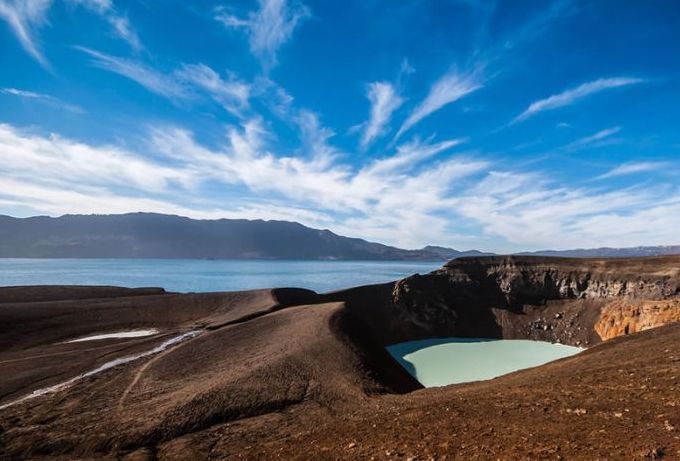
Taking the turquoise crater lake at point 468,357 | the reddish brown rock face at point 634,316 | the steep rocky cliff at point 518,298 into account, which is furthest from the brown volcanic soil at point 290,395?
the turquoise crater lake at point 468,357

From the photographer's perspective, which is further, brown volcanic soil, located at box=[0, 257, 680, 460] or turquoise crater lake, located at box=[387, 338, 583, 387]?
turquoise crater lake, located at box=[387, 338, 583, 387]

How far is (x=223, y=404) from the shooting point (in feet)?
49.4

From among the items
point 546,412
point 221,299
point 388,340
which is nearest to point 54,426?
point 546,412

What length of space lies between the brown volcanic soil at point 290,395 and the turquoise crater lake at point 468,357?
13.0m

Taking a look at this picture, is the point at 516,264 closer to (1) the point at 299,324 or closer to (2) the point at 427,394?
(1) the point at 299,324

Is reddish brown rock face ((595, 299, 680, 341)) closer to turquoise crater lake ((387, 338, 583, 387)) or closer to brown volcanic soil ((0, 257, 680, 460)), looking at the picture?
brown volcanic soil ((0, 257, 680, 460))

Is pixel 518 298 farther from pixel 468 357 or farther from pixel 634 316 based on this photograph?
pixel 468 357

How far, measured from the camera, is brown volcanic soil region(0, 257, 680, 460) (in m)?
9.07

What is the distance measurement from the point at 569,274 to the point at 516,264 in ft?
27.5

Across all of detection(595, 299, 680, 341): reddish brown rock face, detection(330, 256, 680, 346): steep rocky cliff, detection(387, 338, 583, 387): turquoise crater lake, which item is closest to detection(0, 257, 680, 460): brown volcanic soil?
detection(595, 299, 680, 341): reddish brown rock face

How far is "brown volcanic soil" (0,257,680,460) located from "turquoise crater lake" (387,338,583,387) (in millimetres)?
12989

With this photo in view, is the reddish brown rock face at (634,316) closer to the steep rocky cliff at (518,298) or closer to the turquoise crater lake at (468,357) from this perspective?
the steep rocky cliff at (518,298)

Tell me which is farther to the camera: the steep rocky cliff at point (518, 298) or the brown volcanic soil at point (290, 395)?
the steep rocky cliff at point (518, 298)

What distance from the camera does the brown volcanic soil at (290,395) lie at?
907 centimetres
